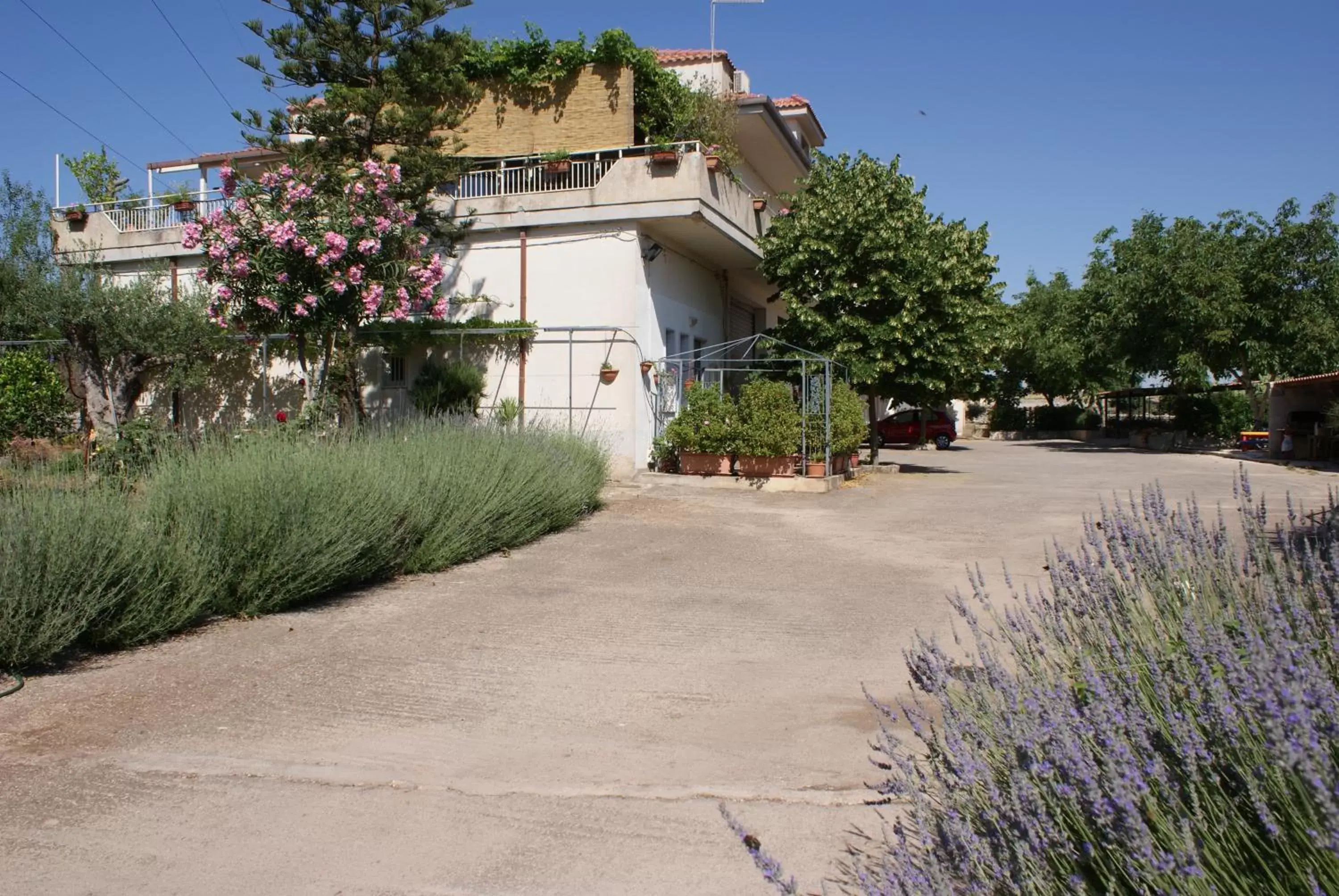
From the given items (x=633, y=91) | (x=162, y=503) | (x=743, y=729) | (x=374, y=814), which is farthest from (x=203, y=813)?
(x=633, y=91)

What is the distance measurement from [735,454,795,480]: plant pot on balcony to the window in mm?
6730

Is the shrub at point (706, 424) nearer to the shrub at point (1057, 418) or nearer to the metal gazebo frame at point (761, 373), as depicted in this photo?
the metal gazebo frame at point (761, 373)

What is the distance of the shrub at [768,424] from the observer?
15.6m

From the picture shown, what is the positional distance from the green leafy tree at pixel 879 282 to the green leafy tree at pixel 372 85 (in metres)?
6.88

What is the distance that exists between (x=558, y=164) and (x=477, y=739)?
14221 mm

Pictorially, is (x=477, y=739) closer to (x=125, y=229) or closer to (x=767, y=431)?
(x=767, y=431)

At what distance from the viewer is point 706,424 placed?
16250mm

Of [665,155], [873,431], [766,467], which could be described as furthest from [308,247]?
[873,431]

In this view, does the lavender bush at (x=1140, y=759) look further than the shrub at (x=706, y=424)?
No

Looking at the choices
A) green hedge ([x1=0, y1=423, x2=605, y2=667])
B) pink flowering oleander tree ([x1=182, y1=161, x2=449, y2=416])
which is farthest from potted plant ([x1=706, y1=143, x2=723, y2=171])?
green hedge ([x1=0, y1=423, x2=605, y2=667])

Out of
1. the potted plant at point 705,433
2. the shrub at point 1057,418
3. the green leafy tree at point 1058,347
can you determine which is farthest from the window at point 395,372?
the shrub at point 1057,418

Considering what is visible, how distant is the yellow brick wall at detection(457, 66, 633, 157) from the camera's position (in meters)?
18.0

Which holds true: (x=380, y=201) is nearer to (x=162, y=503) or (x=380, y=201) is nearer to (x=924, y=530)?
(x=162, y=503)

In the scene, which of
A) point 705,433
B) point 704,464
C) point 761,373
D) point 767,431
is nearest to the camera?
point 767,431
